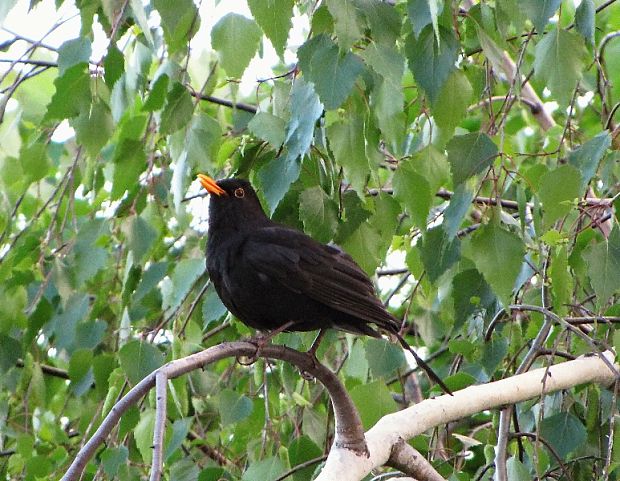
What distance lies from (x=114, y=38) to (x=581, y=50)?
1.09 m

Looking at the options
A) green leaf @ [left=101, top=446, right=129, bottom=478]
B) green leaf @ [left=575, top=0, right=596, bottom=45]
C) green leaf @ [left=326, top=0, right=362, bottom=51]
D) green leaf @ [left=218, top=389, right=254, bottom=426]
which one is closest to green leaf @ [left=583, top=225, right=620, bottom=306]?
green leaf @ [left=575, top=0, right=596, bottom=45]

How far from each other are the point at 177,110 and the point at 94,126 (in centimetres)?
23

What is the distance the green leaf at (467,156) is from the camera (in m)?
2.42

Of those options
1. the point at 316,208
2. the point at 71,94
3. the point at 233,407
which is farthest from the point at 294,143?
the point at 233,407

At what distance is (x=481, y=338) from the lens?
10.1 feet

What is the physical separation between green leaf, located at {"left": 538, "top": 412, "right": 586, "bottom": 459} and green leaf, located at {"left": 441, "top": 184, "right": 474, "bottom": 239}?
77 cm

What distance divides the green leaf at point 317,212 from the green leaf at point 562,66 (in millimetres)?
591

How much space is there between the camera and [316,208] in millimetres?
2551

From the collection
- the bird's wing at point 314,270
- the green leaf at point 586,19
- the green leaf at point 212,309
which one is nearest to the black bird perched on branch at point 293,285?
the bird's wing at point 314,270

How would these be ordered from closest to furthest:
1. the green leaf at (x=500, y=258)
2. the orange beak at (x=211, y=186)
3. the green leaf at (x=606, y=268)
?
the green leaf at (x=500, y=258) → the green leaf at (x=606, y=268) → the orange beak at (x=211, y=186)

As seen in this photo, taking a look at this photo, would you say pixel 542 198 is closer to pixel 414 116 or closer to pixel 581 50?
pixel 581 50

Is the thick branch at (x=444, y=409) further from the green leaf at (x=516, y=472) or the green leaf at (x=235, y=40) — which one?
the green leaf at (x=235, y=40)

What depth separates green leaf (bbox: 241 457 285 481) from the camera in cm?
284

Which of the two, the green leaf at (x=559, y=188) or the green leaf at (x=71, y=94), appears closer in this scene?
the green leaf at (x=559, y=188)
